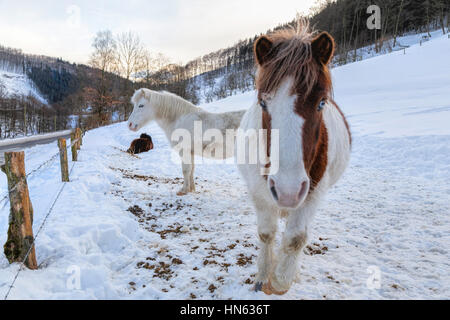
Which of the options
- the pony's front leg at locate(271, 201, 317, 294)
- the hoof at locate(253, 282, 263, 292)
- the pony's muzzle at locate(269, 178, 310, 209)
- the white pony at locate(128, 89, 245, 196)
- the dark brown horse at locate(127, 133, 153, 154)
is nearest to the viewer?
the pony's muzzle at locate(269, 178, 310, 209)

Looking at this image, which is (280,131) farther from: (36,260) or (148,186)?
(148,186)

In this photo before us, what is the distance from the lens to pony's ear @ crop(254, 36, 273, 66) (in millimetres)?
1632

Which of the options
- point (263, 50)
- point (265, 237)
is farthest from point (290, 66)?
point (265, 237)

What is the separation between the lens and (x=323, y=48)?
1.58 m

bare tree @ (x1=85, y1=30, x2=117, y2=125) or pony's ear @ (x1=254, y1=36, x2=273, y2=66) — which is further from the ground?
bare tree @ (x1=85, y1=30, x2=117, y2=125)

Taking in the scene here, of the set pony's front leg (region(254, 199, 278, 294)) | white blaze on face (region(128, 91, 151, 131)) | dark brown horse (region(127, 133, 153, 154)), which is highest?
white blaze on face (region(128, 91, 151, 131))

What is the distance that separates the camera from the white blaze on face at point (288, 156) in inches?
50.8

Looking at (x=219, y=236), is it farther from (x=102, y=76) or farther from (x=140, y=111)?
(x=102, y=76)

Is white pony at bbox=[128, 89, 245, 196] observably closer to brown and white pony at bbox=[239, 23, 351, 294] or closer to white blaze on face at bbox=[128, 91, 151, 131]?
white blaze on face at bbox=[128, 91, 151, 131]

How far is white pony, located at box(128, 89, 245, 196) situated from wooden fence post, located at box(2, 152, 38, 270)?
11.0 ft

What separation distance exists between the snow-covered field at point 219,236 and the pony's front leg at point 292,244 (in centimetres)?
49

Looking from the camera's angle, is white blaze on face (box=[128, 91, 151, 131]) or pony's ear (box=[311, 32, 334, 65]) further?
white blaze on face (box=[128, 91, 151, 131])

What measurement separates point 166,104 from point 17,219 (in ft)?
13.5

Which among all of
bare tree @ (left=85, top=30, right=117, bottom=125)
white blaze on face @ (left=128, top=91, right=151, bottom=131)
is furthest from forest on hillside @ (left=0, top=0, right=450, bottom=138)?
white blaze on face @ (left=128, top=91, right=151, bottom=131)
